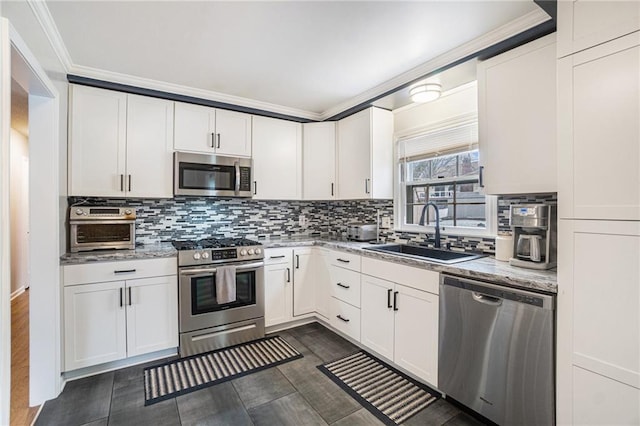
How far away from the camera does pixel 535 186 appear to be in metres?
1.86

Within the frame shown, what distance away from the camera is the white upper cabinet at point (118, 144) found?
253 centimetres

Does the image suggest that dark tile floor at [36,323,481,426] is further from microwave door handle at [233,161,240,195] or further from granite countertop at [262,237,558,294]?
microwave door handle at [233,161,240,195]

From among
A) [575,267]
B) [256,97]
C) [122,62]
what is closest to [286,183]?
[256,97]

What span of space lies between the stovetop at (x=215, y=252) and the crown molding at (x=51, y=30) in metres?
1.62

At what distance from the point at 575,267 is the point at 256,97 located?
2.88m

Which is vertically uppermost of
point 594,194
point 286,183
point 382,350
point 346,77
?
point 346,77

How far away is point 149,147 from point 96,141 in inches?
15.4

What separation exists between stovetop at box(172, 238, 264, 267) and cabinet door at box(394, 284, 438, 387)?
1396mm

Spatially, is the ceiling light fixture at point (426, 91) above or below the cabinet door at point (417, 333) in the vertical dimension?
above

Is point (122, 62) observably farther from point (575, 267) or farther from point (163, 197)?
point (575, 267)

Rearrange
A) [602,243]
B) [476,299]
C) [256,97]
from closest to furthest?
[602,243], [476,299], [256,97]

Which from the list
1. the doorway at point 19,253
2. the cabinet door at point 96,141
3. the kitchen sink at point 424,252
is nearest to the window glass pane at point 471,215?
the kitchen sink at point 424,252

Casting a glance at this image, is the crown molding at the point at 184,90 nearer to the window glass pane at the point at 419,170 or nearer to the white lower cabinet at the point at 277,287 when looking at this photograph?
the window glass pane at the point at 419,170

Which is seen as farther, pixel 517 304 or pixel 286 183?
pixel 286 183
